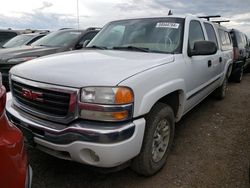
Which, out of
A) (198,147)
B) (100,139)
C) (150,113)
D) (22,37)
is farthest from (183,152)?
(22,37)

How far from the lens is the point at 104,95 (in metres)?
2.41

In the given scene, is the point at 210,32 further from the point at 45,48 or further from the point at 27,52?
the point at 27,52

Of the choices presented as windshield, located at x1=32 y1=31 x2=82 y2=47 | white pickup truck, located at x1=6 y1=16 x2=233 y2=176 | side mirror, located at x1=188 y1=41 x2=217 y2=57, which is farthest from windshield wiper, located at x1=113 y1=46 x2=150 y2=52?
windshield, located at x1=32 y1=31 x2=82 y2=47

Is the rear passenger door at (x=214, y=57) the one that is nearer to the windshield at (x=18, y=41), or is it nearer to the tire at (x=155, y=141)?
the tire at (x=155, y=141)

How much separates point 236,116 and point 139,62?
3222mm

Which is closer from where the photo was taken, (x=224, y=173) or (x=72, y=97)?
(x=72, y=97)

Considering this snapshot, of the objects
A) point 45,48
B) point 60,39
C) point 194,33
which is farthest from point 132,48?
point 60,39

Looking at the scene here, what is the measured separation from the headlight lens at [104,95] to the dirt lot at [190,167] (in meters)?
0.82

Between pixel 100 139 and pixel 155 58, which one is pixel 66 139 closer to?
pixel 100 139

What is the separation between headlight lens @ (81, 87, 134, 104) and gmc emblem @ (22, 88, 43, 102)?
518 millimetres

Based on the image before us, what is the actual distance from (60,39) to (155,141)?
5.02 metres

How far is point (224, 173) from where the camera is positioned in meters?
3.15

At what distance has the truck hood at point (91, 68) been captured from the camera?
2480 mm

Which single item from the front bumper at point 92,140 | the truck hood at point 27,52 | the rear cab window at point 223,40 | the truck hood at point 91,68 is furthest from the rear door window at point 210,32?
the truck hood at point 27,52
